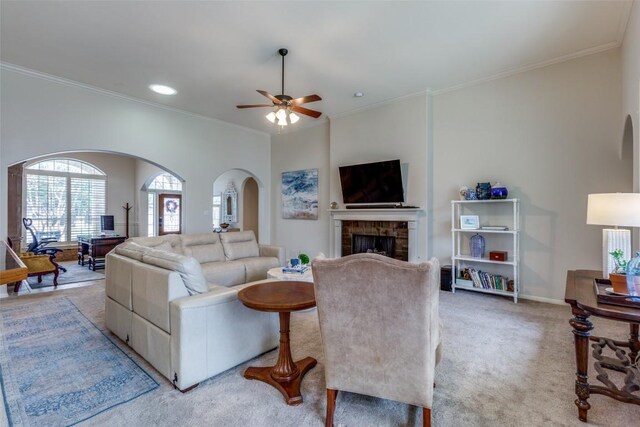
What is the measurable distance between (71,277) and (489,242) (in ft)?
24.3

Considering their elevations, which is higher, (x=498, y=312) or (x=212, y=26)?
(x=212, y=26)

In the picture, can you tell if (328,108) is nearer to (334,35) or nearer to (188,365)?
(334,35)

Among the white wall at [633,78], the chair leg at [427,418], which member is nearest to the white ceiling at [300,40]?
the white wall at [633,78]

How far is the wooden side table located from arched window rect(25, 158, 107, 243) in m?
8.58

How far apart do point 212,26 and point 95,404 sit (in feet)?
11.3

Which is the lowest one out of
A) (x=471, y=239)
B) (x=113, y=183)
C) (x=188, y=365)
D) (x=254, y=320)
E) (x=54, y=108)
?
(x=188, y=365)

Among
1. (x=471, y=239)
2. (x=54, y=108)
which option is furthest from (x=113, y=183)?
(x=471, y=239)

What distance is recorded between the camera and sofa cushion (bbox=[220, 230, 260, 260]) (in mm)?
4980

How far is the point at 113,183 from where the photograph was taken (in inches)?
352

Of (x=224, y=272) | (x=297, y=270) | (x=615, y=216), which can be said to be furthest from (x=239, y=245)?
(x=615, y=216)

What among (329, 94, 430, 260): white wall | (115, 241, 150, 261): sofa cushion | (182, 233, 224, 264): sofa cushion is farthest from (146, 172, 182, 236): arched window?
(115, 241, 150, 261): sofa cushion

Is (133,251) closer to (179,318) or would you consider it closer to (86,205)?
(179,318)

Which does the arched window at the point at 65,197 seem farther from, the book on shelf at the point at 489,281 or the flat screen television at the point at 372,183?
the book on shelf at the point at 489,281

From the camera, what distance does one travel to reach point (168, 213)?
998cm
